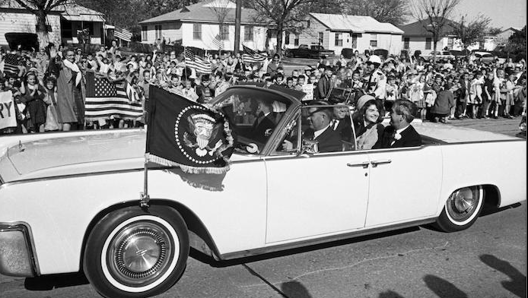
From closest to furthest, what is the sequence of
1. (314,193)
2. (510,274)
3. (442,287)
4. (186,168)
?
(186,168), (442,287), (314,193), (510,274)

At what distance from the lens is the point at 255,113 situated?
4.81 m

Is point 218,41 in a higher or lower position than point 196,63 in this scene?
higher

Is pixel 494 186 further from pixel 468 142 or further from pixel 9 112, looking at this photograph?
pixel 9 112

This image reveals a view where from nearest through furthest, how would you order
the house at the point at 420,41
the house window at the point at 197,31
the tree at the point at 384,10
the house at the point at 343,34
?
the house window at the point at 197,31, the house at the point at 343,34, the house at the point at 420,41, the tree at the point at 384,10

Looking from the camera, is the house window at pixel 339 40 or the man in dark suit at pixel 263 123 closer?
the man in dark suit at pixel 263 123

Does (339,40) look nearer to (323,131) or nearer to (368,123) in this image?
(368,123)

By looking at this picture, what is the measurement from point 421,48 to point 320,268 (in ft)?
227

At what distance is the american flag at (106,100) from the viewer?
890cm

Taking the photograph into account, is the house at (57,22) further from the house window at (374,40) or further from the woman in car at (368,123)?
the woman in car at (368,123)

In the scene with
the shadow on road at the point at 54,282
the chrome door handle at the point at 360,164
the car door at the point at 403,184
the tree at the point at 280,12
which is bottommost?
the shadow on road at the point at 54,282

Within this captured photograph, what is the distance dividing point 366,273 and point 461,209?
1.68 m

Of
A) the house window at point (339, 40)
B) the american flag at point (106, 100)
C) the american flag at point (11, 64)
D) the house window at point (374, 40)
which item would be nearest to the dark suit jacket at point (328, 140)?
the american flag at point (106, 100)

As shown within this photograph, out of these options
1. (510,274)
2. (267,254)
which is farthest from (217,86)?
(510,274)

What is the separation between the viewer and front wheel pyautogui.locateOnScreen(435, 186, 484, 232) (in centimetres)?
542
